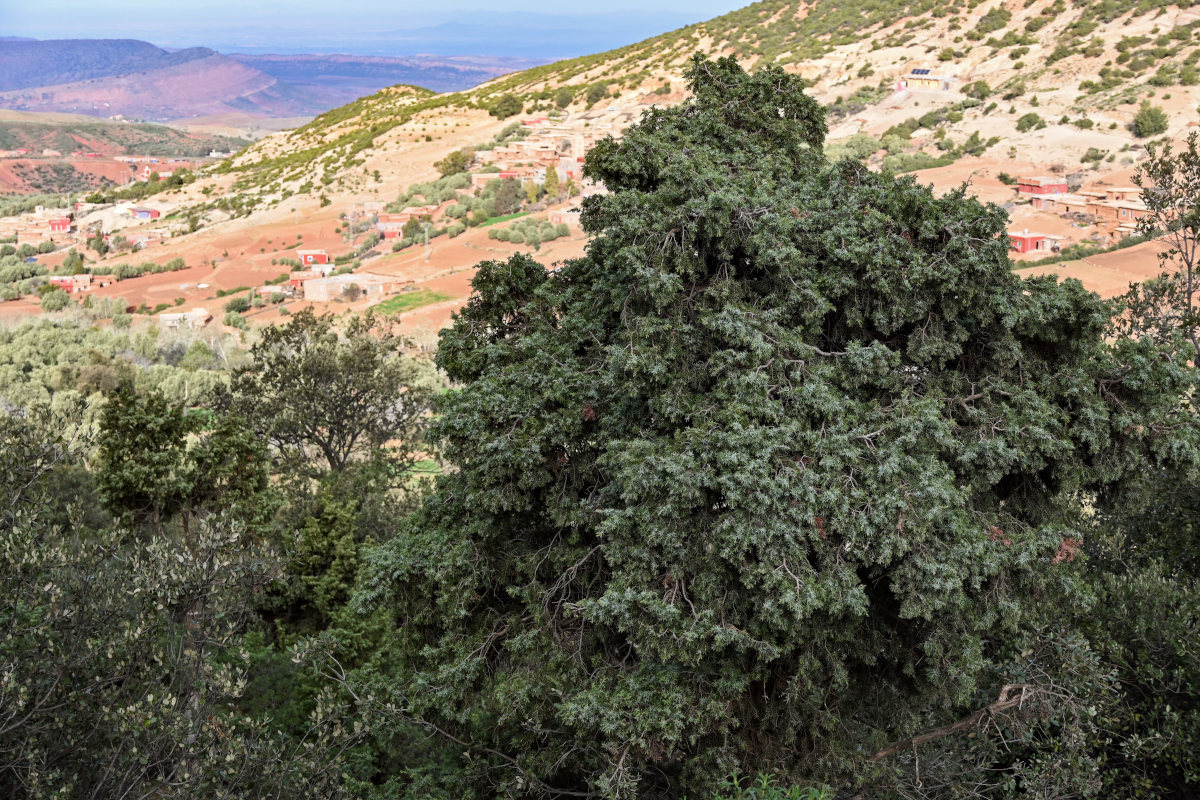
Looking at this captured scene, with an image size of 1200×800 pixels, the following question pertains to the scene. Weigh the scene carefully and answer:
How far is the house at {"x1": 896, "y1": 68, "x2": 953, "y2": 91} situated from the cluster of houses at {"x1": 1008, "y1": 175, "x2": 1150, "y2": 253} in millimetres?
17979

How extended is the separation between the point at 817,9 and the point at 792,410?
88.3 meters

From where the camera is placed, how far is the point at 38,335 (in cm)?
3148

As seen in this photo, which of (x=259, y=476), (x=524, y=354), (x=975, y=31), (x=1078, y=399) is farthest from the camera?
(x=975, y=31)

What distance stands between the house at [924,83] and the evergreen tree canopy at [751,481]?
192 ft

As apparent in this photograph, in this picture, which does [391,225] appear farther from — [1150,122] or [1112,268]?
[1150,122]

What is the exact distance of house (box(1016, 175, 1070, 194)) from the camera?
42.8 metres

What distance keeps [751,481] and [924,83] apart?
205ft

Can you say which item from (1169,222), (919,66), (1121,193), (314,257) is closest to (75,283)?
(314,257)

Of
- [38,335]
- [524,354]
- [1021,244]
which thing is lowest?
[1021,244]

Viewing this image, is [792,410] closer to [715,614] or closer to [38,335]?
[715,614]

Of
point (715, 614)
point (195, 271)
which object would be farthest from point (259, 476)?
point (195, 271)

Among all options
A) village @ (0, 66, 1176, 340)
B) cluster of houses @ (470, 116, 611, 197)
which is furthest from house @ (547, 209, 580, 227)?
cluster of houses @ (470, 116, 611, 197)

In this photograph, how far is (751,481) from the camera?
6.28 metres

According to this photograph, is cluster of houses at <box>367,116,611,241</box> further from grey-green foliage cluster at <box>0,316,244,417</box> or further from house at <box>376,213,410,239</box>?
grey-green foliage cluster at <box>0,316,244,417</box>
